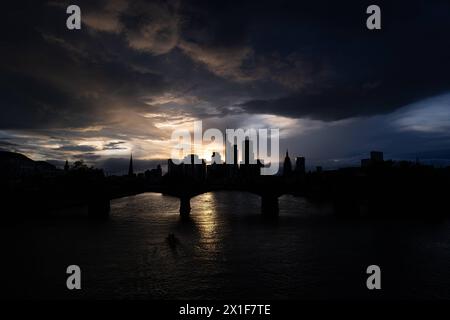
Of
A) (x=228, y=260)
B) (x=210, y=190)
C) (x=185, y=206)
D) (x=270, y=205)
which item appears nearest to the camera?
(x=228, y=260)

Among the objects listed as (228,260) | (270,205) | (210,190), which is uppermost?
(210,190)

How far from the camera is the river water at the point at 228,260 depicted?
81.6 feet

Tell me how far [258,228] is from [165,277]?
2693 centimetres

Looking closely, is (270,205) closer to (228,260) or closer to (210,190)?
(210,190)

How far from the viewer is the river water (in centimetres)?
2488

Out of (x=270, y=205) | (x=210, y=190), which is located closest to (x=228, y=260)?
(x=210, y=190)

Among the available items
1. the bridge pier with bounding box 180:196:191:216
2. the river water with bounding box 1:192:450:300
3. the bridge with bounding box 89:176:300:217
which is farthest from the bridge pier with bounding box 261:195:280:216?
the bridge pier with bounding box 180:196:191:216

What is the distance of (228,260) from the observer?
33.4 metres

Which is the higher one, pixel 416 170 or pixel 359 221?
pixel 416 170

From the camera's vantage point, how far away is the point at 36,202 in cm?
6612

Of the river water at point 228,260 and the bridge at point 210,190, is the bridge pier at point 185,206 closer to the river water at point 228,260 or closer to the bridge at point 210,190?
the bridge at point 210,190
